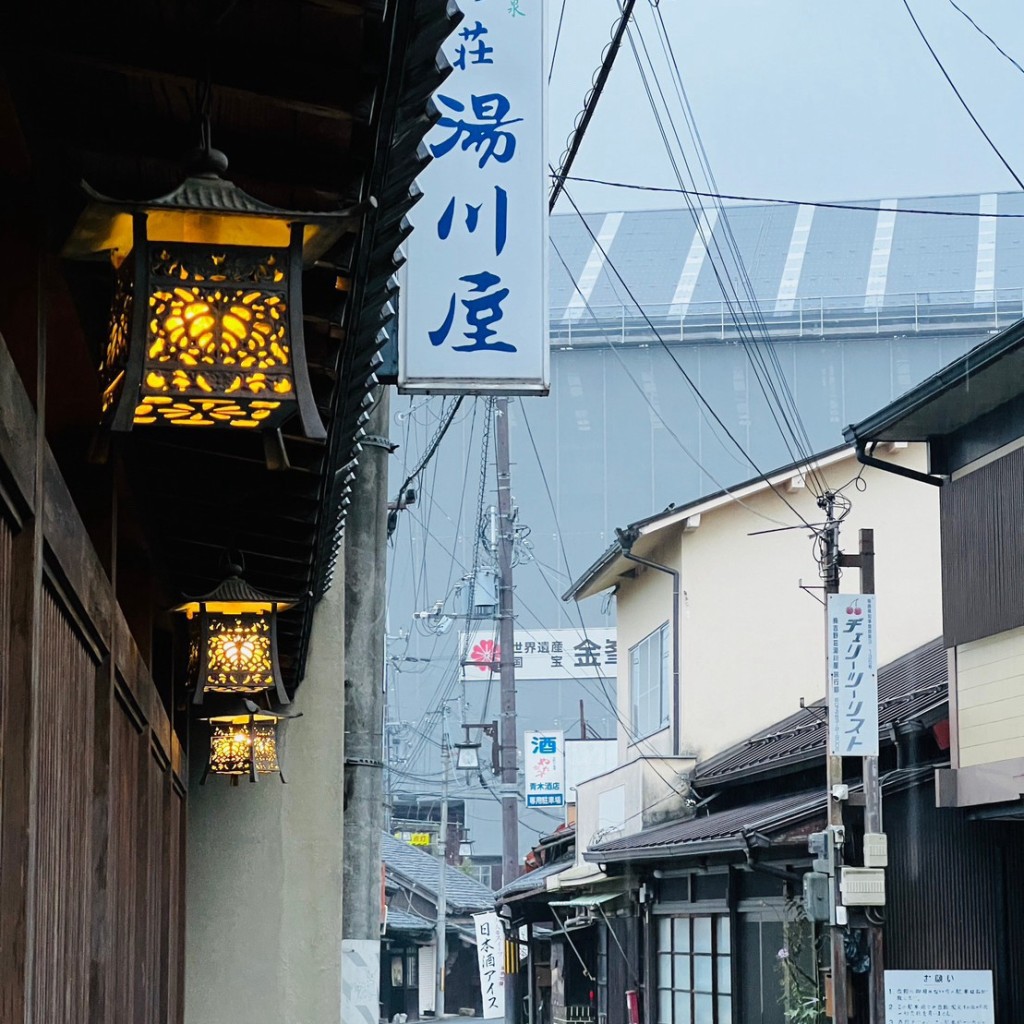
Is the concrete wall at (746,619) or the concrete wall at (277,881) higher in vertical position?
the concrete wall at (746,619)

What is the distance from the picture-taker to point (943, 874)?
1827cm

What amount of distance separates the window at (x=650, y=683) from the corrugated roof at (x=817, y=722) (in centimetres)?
213

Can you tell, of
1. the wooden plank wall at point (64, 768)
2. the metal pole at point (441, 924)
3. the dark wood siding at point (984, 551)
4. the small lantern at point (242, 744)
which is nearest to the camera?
the wooden plank wall at point (64, 768)

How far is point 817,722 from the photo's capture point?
23.7 meters

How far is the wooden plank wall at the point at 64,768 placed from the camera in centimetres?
374

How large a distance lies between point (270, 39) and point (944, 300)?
5334 centimetres

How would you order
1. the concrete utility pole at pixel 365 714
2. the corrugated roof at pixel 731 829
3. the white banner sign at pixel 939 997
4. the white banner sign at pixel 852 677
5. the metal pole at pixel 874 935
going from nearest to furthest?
the concrete utility pole at pixel 365 714
the white banner sign at pixel 939 997
the metal pole at pixel 874 935
the white banner sign at pixel 852 677
the corrugated roof at pixel 731 829

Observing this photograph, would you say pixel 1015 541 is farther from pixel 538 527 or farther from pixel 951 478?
pixel 538 527

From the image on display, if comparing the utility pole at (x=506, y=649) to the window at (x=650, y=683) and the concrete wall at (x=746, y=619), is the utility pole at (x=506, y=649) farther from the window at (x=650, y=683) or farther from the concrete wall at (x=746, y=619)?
the concrete wall at (x=746, y=619)

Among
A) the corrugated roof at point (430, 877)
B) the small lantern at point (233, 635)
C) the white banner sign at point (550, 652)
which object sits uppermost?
the white banner sign at point (550, 652)

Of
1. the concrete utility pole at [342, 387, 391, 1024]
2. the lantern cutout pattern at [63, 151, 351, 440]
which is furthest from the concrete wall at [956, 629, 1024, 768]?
the lantern cutout pattern at [63, 151, 351, 440]

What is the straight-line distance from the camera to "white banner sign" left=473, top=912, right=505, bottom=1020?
40219 mm

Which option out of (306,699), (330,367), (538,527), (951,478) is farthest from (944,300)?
(330,367)

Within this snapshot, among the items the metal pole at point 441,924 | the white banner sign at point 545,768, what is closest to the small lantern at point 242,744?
the white banner sign at point 545,768
